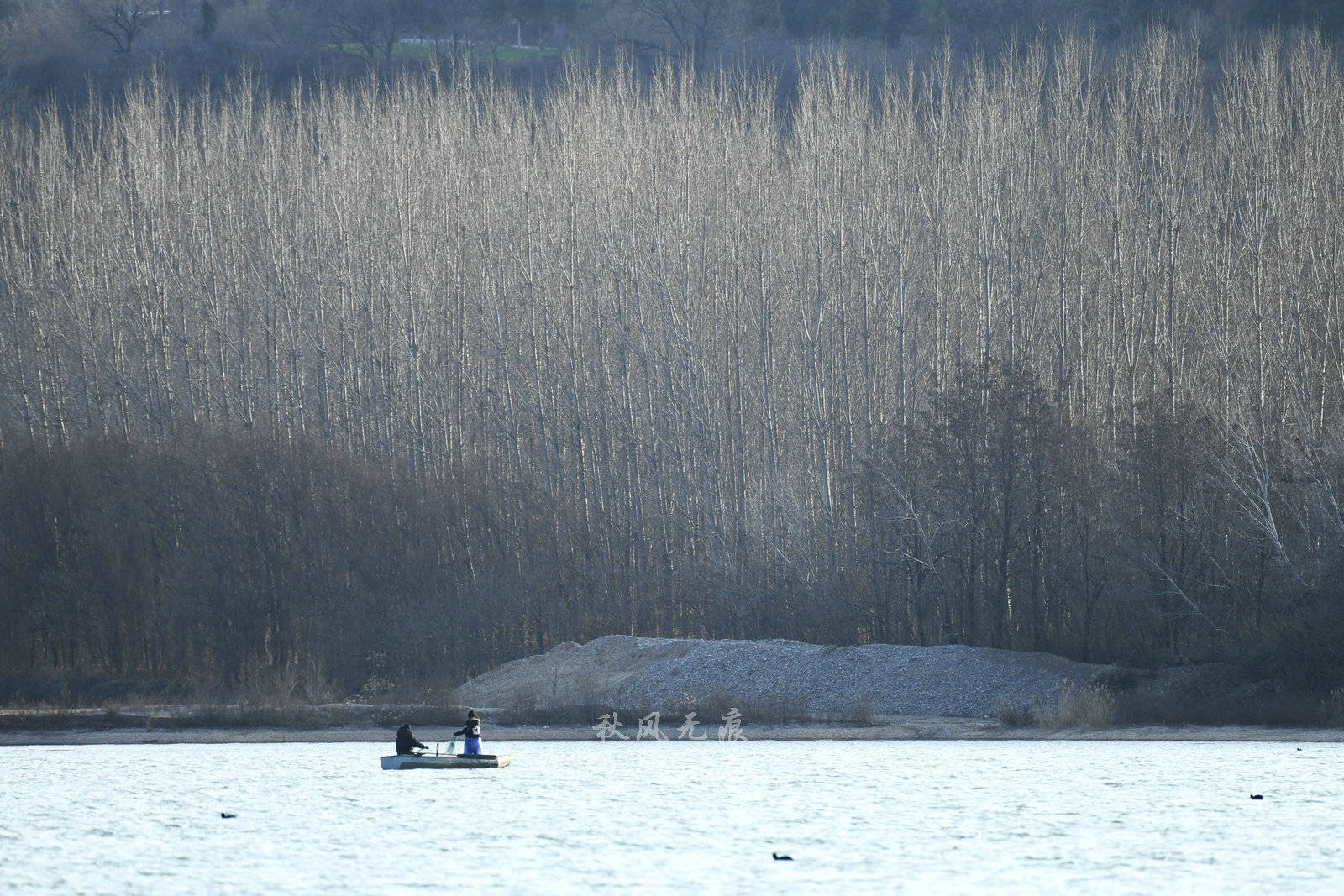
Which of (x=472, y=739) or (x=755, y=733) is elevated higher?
(x=472, y=739)

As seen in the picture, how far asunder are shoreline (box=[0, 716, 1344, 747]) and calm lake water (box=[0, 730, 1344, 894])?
1.17 metres

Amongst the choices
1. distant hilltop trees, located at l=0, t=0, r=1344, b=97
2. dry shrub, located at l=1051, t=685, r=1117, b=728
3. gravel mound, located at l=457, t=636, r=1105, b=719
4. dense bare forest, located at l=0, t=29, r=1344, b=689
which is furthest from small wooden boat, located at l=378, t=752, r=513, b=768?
distant hilltop trees, located at l=0, t=0, r=1344, b=97

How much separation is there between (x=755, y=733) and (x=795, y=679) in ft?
8.69

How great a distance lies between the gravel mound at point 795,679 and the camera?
2867 centimetres

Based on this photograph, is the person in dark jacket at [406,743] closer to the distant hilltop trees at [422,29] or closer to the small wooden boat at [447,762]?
the small wooden boat at [447,762]

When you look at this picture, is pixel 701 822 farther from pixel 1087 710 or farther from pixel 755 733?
pixel 1087 710

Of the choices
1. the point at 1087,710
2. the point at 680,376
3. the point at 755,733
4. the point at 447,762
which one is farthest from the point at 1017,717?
the point at 680,376

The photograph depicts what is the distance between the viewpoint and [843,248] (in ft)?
138

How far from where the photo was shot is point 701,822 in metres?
16.9

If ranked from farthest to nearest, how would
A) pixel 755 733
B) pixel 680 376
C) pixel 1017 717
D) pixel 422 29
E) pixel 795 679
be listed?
pixel 422 29 → pixel 680 376 → pixel 795 679 → pixel 755 733 → pixel 1017 717

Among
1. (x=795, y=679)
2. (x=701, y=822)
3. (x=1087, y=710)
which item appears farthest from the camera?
(x=795, y=679)

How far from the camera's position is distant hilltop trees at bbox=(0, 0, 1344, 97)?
66.6 m

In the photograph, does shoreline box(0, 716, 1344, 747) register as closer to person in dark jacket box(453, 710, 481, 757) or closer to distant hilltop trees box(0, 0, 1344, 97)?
person in dark jacket box(453, 710, 481, 757)

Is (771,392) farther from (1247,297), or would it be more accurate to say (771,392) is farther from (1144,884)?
(1144,884)
